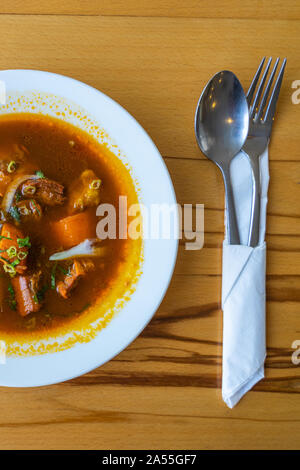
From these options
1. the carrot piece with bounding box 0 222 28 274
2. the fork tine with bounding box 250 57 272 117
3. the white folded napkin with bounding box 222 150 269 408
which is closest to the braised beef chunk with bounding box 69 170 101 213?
the carrot piece with bounding box 0 222 28 274

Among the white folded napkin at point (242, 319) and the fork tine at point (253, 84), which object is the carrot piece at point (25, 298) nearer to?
the white folded napkin at point (242, 319)

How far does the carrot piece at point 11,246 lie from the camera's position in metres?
1.82

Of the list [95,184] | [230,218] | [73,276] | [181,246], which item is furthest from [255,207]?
[73,276]

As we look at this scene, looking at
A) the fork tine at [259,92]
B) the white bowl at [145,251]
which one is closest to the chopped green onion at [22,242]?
the white bowl at [145,251]

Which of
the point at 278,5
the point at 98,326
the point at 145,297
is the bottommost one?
the point at 98,326

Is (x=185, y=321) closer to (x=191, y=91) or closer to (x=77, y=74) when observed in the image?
(x=191, y=91)

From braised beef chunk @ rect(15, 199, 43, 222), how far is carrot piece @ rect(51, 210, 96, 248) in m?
0.09

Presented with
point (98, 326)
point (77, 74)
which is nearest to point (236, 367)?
point (98, 326)

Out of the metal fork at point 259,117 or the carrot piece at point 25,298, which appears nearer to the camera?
the carrot piece at point 25,298

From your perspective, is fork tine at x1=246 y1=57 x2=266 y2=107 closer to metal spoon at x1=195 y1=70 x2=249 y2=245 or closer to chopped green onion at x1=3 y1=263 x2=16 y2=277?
metal spoon at x1=195 y1=70 x2=249 y2=245

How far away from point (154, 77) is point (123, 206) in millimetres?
595

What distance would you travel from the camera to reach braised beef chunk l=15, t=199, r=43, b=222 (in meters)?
1.89

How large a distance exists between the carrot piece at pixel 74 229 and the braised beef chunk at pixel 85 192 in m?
0.04
